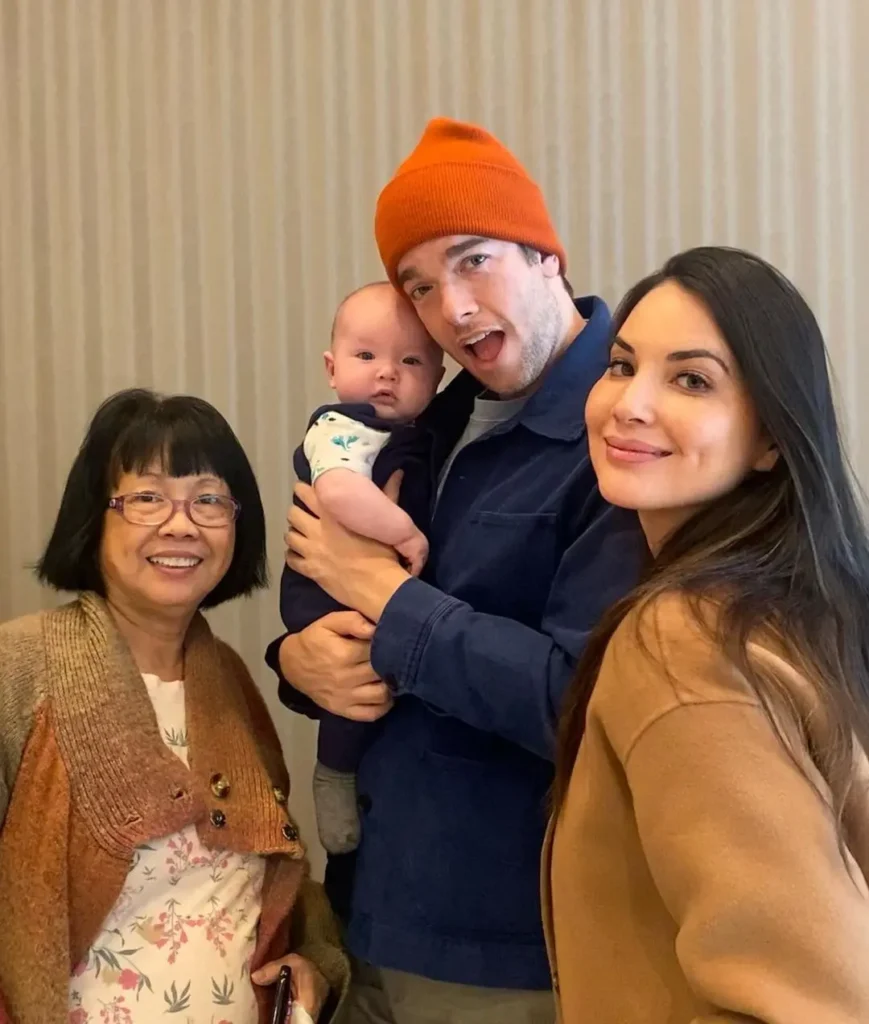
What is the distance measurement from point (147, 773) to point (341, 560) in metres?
0.38

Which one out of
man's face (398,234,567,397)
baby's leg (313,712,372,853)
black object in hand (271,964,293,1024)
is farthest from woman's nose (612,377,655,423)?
black object in hand (271,964,293,1024)

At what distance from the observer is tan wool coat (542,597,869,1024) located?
723mm

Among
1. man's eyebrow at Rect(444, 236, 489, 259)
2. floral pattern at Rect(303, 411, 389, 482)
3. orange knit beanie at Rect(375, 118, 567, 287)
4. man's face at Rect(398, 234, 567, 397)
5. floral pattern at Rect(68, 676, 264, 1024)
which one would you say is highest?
orange knit beanie at Rect(375, 118, 567, 287)

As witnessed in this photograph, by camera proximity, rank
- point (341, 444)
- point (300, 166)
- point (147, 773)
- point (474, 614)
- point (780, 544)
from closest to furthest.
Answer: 1. point (780, 544)
2. point (474, 614)
3. point (147, 773)
4. point (341, 444)
5. point (300, 166)

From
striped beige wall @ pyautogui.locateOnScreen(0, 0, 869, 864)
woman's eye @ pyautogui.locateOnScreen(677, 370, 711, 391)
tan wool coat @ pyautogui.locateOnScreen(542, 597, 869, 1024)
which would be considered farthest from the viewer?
striped beige wall @ pyautogui.locateOnScreen(0, 0, 869, 864)

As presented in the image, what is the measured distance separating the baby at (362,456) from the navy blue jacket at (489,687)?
0.22ft

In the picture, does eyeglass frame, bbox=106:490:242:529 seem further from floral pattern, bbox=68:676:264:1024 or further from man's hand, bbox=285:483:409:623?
floral pattern, bbox=68:676:264:1024

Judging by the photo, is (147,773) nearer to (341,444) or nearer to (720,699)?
(341,444)

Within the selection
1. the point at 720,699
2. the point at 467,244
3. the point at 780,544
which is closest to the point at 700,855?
the point at 720,699

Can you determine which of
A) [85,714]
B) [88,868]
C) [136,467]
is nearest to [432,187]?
[136,467]

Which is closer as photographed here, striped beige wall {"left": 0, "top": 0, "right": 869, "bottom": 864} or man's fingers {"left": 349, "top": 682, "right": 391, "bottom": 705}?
man's fingers {"left": 349, "top": 682, "right": 391, "bottom": 705}

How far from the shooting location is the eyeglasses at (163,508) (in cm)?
147

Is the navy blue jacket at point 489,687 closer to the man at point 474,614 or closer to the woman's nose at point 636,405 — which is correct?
the man at point 474,614

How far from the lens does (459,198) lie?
141 centimetres
